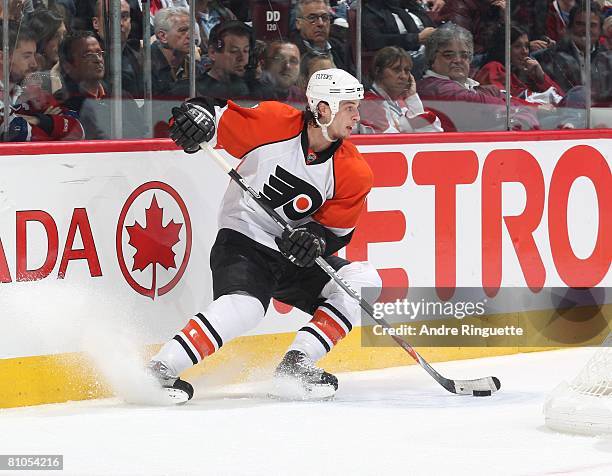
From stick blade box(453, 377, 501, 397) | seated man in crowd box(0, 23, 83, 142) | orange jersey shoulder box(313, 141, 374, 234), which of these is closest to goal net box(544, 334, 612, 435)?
stick blade box(453, 377, 501, 397)

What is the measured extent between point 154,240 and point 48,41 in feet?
2.56

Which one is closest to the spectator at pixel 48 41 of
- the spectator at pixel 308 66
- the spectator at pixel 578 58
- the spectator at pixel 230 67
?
the spectator at pixel 230 67

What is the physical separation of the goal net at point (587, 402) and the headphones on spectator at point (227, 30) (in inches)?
69.7

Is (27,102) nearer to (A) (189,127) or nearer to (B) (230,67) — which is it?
(A) (189,127)

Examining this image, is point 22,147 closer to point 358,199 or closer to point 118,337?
point 118,337

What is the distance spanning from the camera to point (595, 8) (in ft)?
21.2

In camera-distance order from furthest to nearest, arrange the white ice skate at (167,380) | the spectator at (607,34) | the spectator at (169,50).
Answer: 1. the spectator at (607,34)
2. the spectator at (169,50)
3. the white ice skate at (167,380)

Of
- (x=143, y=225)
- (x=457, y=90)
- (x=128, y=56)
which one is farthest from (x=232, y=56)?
(x=457, y=90)

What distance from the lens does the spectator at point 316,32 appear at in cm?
568

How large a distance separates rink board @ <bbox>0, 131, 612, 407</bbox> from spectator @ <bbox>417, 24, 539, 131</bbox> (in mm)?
145

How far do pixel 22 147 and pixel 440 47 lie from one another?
6.59 ft

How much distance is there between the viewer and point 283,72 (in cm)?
567

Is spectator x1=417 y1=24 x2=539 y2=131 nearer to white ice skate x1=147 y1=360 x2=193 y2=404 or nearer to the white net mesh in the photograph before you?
the white net mesh

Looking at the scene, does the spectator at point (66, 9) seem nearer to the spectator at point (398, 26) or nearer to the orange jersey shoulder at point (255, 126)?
the orange jersey shoulder at point (255, 126)
